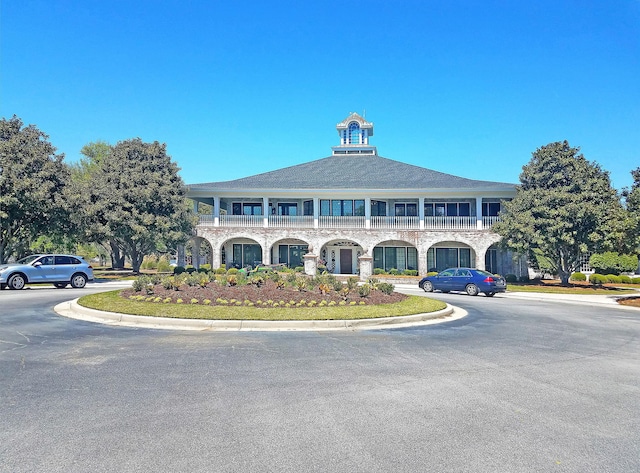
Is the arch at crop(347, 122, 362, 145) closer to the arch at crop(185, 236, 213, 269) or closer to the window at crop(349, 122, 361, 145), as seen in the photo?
the window at crop(349, 122, 361, 145)

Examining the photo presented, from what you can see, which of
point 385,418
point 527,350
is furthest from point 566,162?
point 385,418

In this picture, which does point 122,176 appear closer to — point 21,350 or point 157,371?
point 21,350

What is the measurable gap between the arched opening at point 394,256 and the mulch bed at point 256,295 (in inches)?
832

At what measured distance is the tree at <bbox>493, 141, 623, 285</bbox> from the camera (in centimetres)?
2647

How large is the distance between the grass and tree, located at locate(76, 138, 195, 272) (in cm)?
1778

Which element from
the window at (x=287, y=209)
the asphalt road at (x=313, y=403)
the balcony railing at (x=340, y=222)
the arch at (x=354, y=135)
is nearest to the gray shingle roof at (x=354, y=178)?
the window at (x=287, y=209)

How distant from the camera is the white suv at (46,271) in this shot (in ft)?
63.7

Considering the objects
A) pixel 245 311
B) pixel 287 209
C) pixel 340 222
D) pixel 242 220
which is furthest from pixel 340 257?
pixel 245 311

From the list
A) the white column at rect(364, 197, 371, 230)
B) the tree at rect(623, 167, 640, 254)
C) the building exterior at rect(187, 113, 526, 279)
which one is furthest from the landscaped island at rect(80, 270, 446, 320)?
the white column at rect(364, 197, 371, 230)

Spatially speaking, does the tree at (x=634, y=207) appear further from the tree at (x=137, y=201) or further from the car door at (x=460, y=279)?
the tree at (x=137, y=201)

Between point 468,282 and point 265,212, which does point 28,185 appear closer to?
point 265,212

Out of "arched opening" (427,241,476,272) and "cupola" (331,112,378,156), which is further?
"cupola" (331,112,378,156)

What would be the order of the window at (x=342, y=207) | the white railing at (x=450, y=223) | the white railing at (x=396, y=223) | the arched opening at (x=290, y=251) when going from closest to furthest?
the white railing at (x=450, y=223)
the white railing at (x=396, y=223)
the window at (x=342, y=207)
the arched opening at (x=290, y=251)

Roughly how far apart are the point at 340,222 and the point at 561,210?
15723mm
